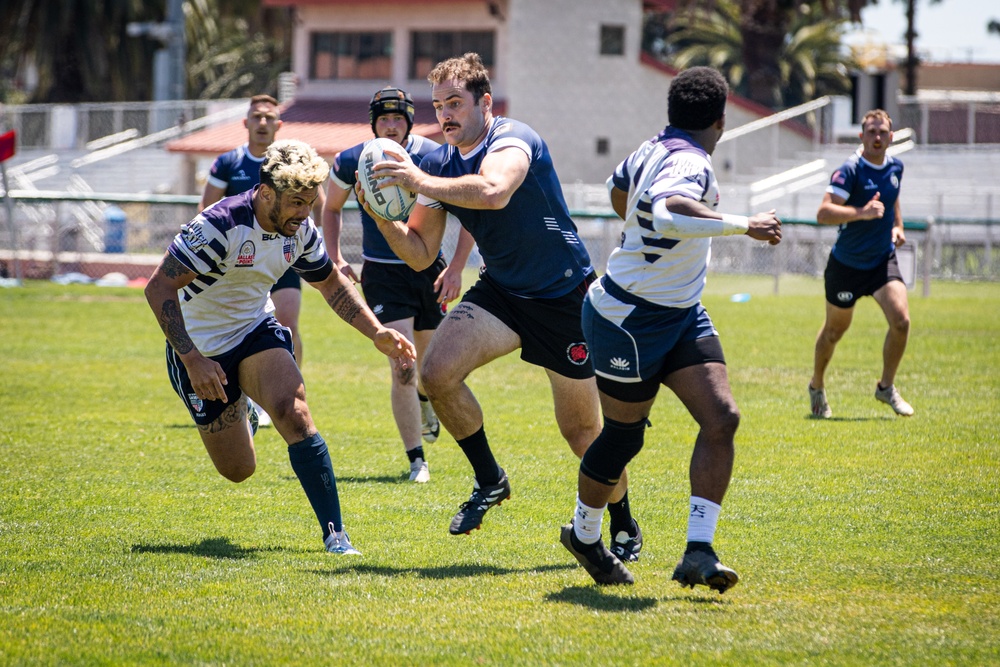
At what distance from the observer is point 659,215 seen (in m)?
4.80

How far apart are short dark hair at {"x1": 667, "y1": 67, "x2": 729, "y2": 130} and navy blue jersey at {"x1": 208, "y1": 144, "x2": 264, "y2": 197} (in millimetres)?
5411

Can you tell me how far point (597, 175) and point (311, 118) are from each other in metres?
9.43

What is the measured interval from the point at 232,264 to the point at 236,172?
4226 millimetres

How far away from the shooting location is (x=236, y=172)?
988 centimetres

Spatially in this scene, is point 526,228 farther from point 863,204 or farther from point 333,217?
point 863,204

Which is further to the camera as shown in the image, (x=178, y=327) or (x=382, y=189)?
(x=382, y=189)

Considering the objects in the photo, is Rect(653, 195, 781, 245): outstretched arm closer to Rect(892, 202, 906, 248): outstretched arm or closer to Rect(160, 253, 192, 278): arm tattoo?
Rect(160, 253, 192, 278): arm tattoo

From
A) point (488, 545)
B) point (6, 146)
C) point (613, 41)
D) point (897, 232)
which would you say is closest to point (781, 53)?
point (613, 41)

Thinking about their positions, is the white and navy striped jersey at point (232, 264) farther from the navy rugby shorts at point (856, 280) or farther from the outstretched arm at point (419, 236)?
the navy rugby shorts at point (856, 280)

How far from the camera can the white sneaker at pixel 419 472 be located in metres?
7.66

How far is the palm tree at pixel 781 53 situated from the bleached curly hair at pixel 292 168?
41229 millimetres

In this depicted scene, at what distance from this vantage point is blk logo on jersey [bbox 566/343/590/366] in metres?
6.00

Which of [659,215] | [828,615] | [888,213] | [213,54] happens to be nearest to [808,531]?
[828,615]

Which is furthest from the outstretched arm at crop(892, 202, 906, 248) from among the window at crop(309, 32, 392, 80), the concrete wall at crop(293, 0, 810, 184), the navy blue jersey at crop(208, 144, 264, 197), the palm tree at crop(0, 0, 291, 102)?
the palm tree at crop(0, 0, 291, 102)
